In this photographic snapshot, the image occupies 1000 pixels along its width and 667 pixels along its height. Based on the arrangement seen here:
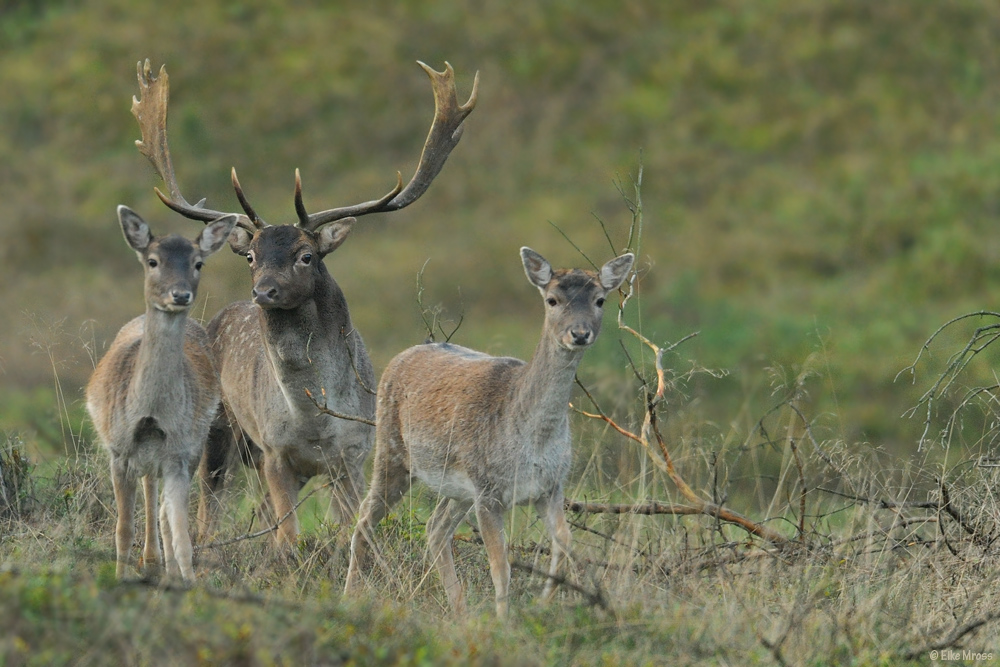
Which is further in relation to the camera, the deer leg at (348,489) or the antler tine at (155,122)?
the antler tine at (155,122)

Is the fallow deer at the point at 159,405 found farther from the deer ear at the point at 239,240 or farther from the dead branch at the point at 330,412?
the dead branch at the point at 330,412

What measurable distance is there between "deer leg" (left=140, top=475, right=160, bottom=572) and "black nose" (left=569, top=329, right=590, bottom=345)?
2.73 meters

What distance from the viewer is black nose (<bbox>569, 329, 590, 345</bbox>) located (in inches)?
297

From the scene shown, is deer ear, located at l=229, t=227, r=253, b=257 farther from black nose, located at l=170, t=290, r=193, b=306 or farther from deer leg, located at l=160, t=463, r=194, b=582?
deer leg, located at l=160, t=463, r=194, b=582

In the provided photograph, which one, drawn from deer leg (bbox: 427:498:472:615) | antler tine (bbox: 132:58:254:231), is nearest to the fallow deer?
deer leg (bbox: 427:498:472:615)

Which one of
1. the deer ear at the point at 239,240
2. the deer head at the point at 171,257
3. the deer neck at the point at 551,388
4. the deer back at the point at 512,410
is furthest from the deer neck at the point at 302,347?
the deer neck at the point at 551,388

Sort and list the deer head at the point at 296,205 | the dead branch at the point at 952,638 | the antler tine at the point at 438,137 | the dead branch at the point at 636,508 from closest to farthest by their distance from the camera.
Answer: the dead branch at the point at 952,638, the dead branch at the point at 636,508, the deer head at the point at 296,205, the antler tine at the point at 438,137

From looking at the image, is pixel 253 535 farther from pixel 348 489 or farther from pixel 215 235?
pixel 215 235

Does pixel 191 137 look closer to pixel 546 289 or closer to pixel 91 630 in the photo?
pixel 546 289

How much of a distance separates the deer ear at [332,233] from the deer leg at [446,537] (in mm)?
1920

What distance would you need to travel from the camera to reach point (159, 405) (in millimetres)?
8445

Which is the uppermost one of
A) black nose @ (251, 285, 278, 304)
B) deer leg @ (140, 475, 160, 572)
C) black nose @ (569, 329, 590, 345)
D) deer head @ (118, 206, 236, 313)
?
deer head @ (118, 206, 236, 313)

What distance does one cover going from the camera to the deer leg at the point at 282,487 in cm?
912

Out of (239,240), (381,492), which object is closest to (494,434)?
(381,492)
